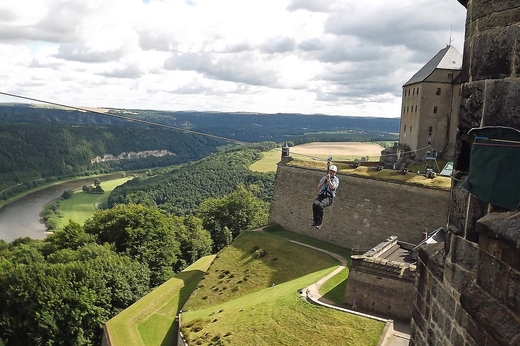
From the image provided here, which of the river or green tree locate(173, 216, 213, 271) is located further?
the river

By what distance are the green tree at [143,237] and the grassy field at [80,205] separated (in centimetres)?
5295

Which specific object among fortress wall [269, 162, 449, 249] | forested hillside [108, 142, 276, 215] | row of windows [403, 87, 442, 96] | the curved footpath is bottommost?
forested hillside [108, 142, 276, 215]

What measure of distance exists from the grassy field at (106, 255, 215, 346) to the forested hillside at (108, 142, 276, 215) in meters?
52.9

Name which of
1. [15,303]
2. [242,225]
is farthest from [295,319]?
[242,225]

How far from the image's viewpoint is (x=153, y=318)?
26.3 m

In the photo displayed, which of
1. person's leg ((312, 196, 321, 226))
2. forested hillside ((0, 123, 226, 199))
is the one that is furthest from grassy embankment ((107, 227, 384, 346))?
forested hillside ((0, 123, 226, 199))

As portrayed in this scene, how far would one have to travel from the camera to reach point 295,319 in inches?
750

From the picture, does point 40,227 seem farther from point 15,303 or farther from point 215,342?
point 215,342

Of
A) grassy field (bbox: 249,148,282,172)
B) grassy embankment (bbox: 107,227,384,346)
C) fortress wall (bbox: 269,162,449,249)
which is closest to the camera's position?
grassy embankment (bbox: 107,227,384,346)

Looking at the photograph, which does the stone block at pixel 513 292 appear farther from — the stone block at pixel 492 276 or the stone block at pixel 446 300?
the stone block at pixel 446 300

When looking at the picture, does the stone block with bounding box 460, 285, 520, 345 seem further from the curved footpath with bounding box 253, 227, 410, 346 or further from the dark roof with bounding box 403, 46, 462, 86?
the dark roof with bounding box 403, 46, 462, 86

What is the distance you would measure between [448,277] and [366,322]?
51.0ft

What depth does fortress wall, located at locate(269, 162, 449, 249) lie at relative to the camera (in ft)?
88.6

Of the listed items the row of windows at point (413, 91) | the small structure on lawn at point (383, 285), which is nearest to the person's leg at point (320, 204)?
the small structure on lawn at point (383, 285)
